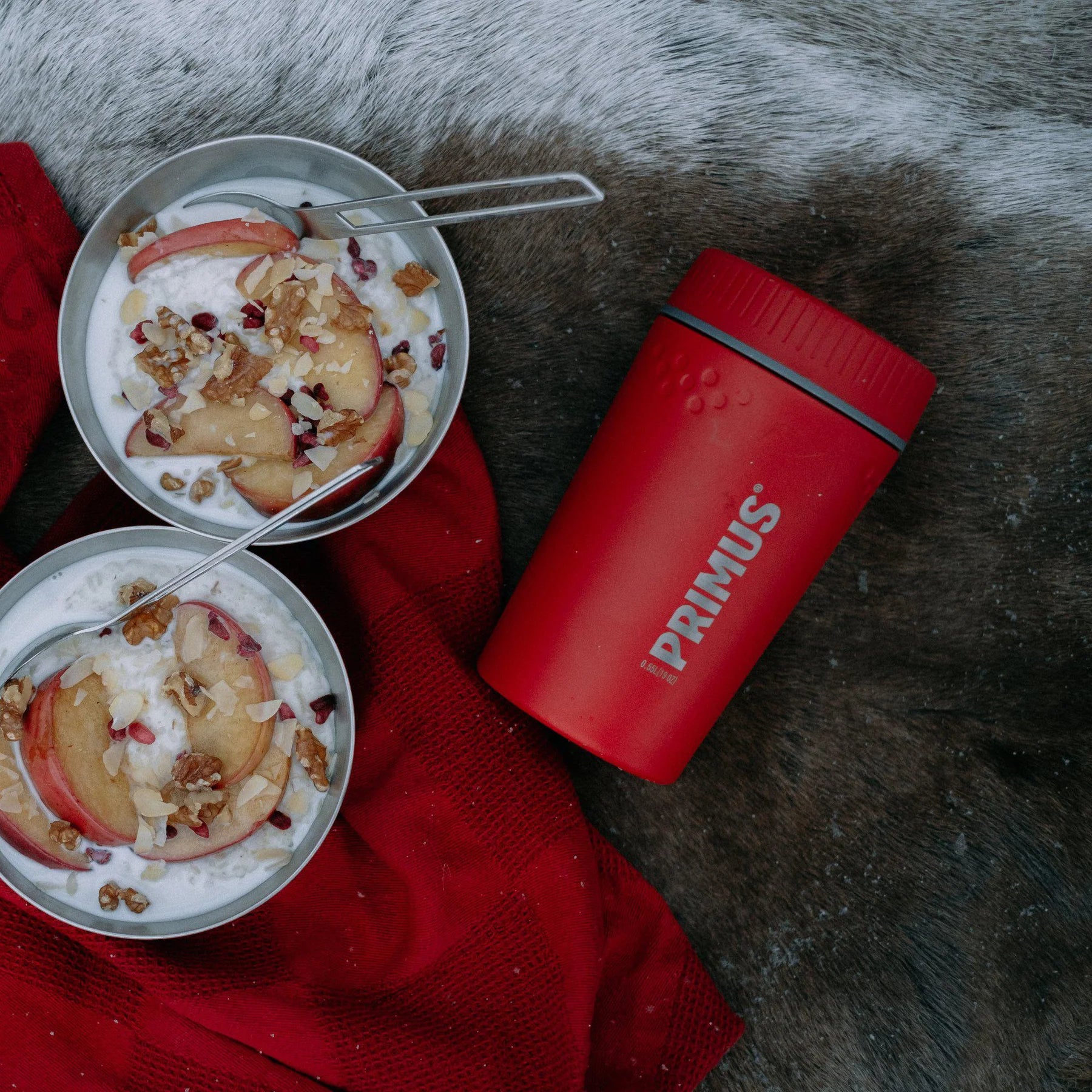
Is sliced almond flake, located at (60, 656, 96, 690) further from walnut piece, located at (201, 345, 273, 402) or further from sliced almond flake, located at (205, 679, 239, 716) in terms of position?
walnut piece, located at (201, 345, 273, 402)

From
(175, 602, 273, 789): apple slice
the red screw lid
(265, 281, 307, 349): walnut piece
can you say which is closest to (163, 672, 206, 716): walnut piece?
(175, 602, 273, 789): apple slice

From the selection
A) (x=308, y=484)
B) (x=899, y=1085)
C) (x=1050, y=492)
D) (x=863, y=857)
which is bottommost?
(x=899, y=1085)

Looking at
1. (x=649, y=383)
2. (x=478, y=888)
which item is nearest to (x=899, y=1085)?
(x=478, y=888)

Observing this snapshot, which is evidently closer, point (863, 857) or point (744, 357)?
point (744, 357)

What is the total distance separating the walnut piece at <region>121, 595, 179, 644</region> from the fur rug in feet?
0.46

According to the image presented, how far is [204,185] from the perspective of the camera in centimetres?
59

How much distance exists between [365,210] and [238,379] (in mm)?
136

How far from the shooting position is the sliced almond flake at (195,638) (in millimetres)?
565

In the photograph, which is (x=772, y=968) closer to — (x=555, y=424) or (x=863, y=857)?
(x=863, y=857)

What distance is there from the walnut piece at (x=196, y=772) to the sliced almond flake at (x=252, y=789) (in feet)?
0.06

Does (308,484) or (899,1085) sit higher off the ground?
(308,484)

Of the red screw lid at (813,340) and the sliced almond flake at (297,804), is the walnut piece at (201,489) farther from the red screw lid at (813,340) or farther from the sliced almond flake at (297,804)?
the red screw lid at (813,340)

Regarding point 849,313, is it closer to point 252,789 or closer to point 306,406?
point 306,406

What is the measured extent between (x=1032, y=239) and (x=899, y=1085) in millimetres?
582
